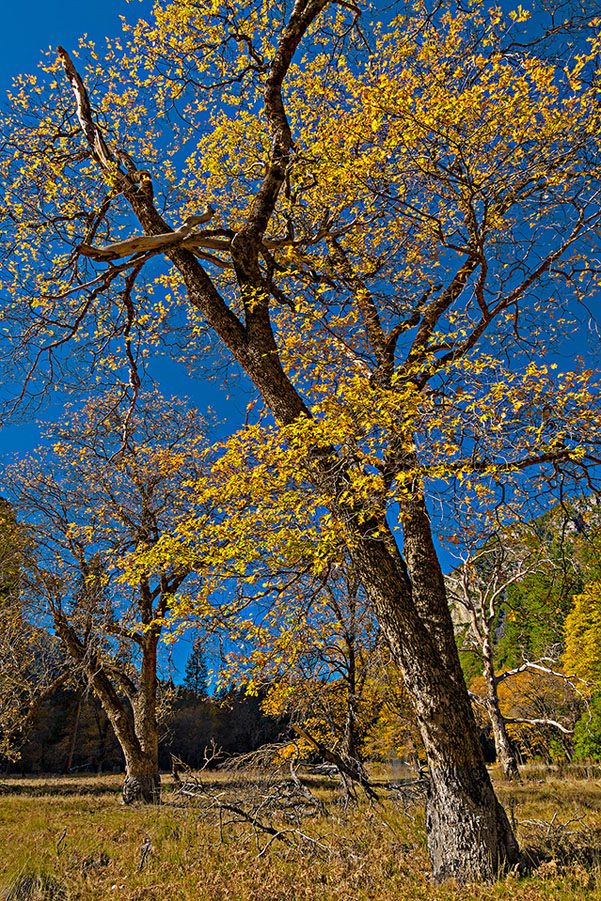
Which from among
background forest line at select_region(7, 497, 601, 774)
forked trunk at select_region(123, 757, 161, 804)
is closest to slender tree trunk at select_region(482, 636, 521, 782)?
background forest line at select_region(7, 497, 601, 774)

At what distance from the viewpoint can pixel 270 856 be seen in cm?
570

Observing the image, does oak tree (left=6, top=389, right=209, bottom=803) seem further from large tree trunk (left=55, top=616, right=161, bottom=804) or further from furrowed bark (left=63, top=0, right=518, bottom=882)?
furrowed bark (left=63, top=0, right=518, bottom=882)

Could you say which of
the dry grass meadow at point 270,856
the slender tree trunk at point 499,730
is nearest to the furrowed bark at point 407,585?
the dry grass meadow at point 270,856

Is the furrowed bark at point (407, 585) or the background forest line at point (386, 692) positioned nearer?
the furrowed bark at point (407, 585)

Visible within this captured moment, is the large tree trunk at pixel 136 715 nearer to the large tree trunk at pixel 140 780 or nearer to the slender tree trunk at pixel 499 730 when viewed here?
the large tree trunk at pixel 140 780

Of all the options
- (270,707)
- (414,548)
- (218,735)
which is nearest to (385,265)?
(414,548)

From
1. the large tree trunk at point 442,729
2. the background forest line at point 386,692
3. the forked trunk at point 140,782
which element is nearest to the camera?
the large tree trunk at point 442,729

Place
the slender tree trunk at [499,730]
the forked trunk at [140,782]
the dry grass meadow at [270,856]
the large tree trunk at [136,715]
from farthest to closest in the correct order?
the slender tree trunk at [499,730] < the large tree trunk at [136,715] < the forked trunk at [140,782] < the dry grass meadow at [270,856]

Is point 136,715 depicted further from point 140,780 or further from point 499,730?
point 499,730

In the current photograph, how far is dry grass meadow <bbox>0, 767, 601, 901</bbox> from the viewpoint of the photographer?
4.53 meters

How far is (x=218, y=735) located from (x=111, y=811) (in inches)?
1582

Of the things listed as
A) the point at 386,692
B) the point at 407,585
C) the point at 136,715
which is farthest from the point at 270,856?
the point at 136,715

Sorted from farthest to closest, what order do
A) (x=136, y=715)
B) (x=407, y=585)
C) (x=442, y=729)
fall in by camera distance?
(x=136, y=715), (x=407, y=585), (x=442, y=729)

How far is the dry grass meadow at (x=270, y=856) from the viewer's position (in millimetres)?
4531
